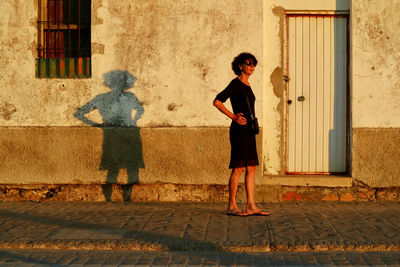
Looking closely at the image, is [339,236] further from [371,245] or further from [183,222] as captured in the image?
[183,222]

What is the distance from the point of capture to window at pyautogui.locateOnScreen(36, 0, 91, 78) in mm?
7918

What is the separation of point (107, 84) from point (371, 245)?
14.3 feet

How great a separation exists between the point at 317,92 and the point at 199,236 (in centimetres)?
343

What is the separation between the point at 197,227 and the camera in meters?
5.77

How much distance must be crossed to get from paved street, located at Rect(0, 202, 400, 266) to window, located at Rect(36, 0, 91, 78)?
8.00 feet

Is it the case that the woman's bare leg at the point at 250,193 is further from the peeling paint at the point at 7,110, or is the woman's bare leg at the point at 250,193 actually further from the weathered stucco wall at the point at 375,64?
the peeling paint at the point at 7,110

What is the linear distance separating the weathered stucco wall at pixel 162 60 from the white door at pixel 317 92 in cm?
66

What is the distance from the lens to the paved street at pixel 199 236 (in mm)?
4750

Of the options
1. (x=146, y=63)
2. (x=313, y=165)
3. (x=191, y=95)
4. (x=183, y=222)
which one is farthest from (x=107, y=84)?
(x=313, y=165)

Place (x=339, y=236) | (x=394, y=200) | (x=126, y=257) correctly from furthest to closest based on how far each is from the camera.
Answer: (x=394, y=200) → (x=339, y=236) → (x=126, y=257)

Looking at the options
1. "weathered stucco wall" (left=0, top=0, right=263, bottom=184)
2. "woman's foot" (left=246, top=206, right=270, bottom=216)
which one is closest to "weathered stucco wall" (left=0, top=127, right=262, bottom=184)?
"weathered stucco wall" (left=0, top=0, right=263, bottom=184)

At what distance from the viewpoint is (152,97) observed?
7.59m

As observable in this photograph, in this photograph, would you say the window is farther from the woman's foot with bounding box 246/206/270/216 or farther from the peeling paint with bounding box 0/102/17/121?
the woman's foot with bounding box 246/206/270/216

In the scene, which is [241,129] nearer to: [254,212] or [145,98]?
[254,212]
